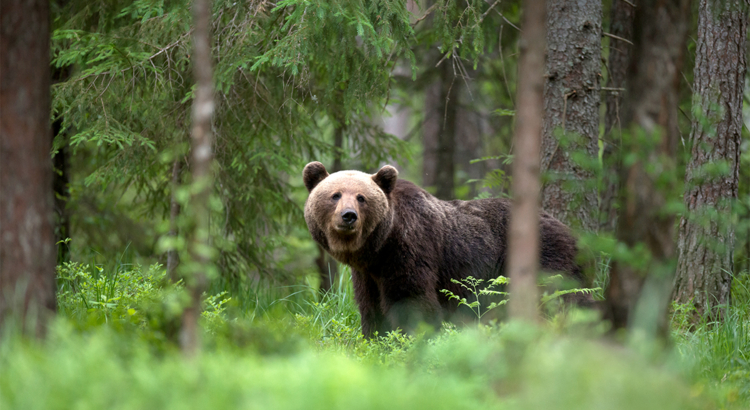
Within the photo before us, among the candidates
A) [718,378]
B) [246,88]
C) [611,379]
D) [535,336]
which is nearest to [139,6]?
[246,88]

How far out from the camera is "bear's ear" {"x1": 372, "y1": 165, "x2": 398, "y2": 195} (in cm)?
636

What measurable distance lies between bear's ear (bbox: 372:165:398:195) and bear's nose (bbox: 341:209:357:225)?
2.53ft

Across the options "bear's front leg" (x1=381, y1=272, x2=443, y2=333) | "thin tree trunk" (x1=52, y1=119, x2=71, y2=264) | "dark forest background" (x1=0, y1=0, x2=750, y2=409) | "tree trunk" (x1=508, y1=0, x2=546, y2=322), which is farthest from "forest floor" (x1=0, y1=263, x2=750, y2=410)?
"thin tree trunk" (x1=52, y1=119, x2=71, y2=264)

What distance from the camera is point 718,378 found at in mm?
4359

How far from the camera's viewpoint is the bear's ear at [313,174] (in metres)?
6.47

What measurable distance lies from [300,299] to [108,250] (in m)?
3.87

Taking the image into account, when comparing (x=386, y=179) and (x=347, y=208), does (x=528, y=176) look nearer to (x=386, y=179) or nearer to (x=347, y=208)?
(x=347, y=208)

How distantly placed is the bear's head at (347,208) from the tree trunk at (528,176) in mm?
2621

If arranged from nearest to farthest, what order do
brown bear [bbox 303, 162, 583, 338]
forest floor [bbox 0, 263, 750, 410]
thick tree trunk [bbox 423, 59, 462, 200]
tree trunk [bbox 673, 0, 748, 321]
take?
forest floor [bbox 0, 263, 750, 410] < brown bear [bbox 303, 162, 583, 338] < tree trunk [bbox 673, 0, 748, 321] < thick tree trunk [bbox 423, 59, 462, 200]

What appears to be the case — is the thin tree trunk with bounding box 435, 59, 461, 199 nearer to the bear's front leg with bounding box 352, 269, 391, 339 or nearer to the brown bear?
the brown bear

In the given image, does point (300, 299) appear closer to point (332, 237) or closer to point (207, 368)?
point (332, 237)

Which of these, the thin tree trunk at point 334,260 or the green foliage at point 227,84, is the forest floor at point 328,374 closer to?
the green foliage at point 227,84

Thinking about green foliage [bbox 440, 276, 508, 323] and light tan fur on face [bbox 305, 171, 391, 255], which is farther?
light tan fur on face [bbox 305, 171, 391, 255]

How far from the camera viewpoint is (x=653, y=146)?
364 centimetres
